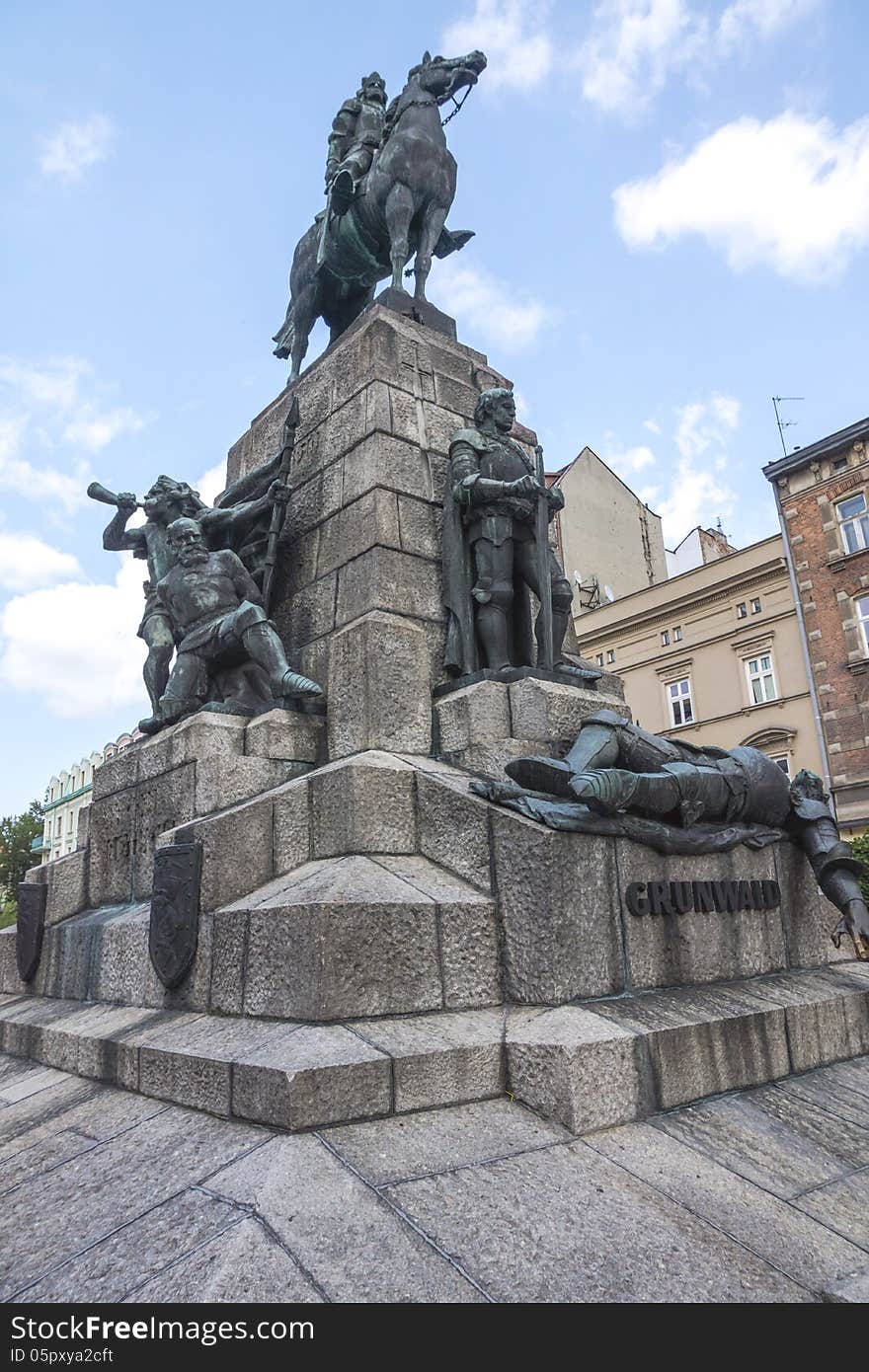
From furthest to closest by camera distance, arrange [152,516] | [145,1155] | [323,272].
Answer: [323,272]
[152,516]
[145,1155]

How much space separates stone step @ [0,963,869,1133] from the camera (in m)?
3.28

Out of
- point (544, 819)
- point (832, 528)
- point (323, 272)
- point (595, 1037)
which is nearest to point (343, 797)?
point (544, 819)

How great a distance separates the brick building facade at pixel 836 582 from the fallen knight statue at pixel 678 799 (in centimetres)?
1924

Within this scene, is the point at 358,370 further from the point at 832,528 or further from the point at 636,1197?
the point at 832,528

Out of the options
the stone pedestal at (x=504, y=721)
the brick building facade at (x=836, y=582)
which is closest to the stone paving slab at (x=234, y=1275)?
the stone pedestal at (x=504, y=721)

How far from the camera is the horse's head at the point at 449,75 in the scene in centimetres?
848

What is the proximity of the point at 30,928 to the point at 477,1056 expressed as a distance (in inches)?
173

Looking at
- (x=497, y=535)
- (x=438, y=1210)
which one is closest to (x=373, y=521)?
(x=497, y=535)

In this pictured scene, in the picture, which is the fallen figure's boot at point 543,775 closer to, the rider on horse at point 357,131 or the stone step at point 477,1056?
the stone step at point 477,1056

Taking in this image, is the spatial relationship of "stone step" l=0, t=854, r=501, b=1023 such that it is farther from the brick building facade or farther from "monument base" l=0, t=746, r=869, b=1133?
the brick building facade

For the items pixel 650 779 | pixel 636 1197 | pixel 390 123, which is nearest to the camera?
pixel 636 1197

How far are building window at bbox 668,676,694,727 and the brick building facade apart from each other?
13.9 feet

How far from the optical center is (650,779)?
4.60 m

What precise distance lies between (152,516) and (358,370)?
215 cm
